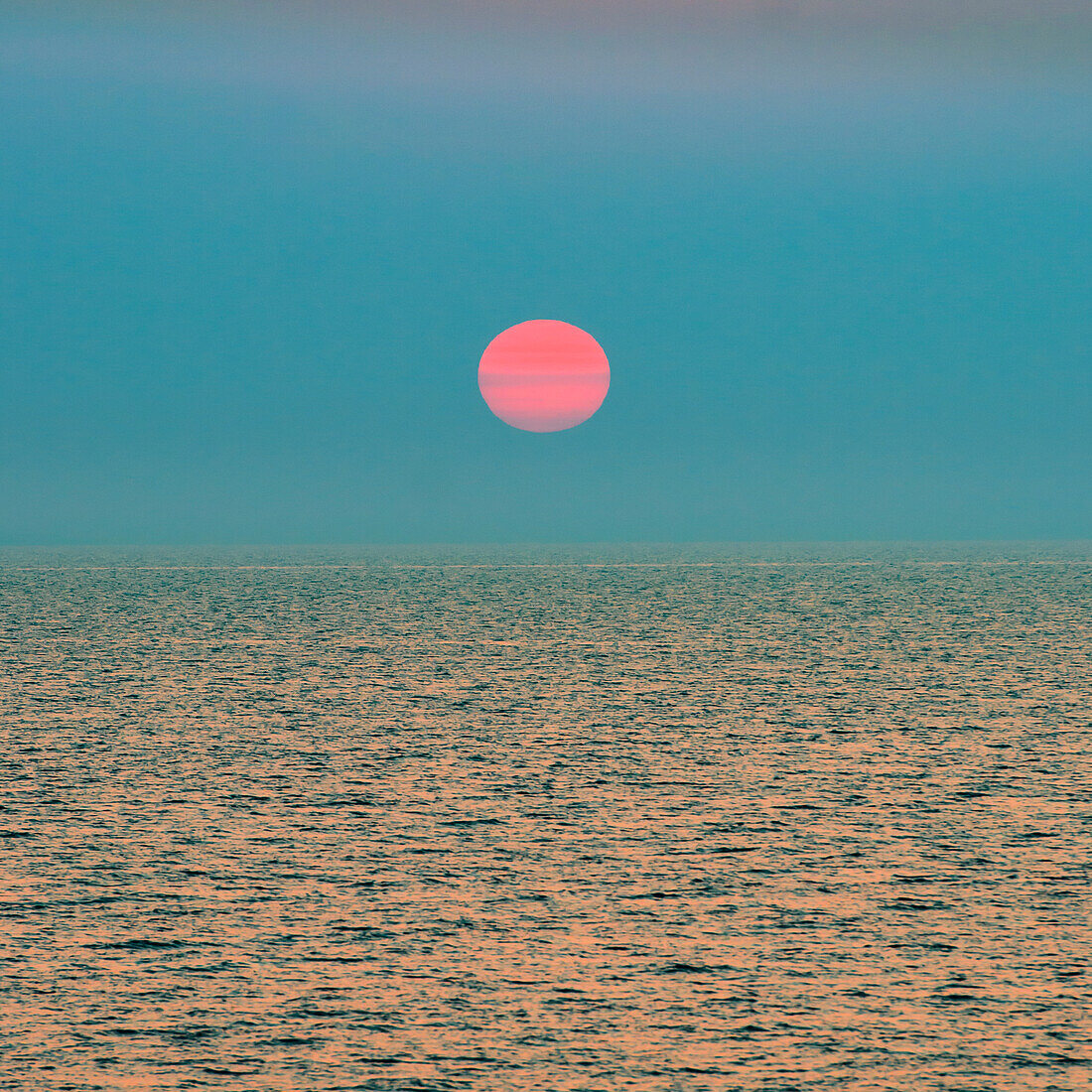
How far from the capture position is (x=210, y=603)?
32.0m

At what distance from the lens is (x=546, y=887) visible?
4.91 metres

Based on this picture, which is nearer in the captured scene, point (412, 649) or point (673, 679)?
point (673, 679)

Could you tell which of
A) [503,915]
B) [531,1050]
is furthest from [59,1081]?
[503,915]

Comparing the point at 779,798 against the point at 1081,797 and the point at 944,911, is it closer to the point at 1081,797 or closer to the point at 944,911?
the point at 1081,797

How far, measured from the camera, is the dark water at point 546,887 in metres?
3.34

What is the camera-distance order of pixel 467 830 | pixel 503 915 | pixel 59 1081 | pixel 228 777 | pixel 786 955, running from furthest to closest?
pixel 228 777 → pixel 467 830 → pixel 503 915 → pixel 786 955 → pixel 59 1081

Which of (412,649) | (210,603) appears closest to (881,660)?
(412,649)

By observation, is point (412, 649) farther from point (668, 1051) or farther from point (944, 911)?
point (668, 1051)

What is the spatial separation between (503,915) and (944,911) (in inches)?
52.9

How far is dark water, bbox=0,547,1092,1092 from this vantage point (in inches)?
132

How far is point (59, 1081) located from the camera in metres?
3.17

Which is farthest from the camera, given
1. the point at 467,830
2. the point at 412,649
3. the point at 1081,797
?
the point at 412,649

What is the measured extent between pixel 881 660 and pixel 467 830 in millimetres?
10014

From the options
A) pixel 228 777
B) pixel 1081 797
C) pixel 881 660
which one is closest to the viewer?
pixel 1081 797
